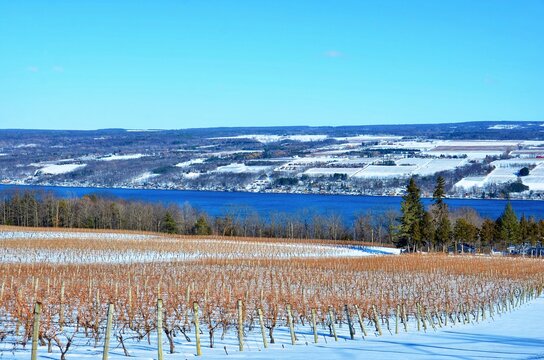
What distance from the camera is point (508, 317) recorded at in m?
22.6

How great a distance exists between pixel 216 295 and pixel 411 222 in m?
42.2

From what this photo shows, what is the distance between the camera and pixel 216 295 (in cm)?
2075

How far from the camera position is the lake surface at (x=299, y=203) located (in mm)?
112062

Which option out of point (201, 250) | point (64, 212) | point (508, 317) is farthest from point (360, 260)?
point (64, 212)

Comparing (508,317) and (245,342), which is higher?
(245,342)

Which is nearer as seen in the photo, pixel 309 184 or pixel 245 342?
pixel 245 342

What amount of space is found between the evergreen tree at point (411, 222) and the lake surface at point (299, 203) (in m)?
37.3

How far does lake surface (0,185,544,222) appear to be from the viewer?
11206 centimetres

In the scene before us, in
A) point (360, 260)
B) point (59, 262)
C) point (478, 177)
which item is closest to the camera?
point (59, 262)

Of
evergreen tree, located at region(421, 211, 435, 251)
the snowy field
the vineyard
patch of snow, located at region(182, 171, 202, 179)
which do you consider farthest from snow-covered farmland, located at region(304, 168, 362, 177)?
the snowy field

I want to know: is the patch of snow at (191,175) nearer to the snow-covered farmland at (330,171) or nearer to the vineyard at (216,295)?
the snow-covered farmland at (330,171)

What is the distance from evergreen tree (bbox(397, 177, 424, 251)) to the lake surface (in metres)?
37.3

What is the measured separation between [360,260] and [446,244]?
22003mm

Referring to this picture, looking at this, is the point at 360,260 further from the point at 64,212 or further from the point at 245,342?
the point at 64,212
